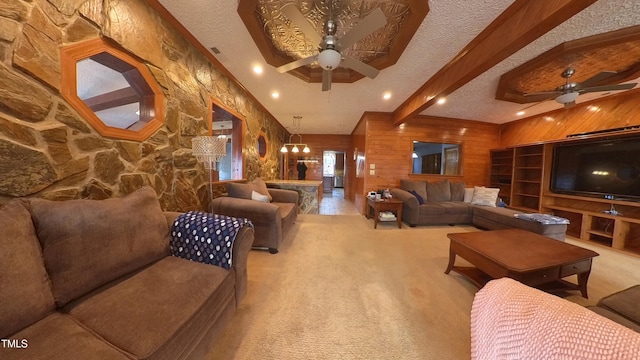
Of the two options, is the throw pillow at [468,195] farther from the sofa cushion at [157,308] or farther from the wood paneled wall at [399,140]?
the sofa cushion at [157,308]

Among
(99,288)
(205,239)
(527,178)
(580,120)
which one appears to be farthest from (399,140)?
(99,288)

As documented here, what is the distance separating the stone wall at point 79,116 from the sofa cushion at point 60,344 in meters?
0.80

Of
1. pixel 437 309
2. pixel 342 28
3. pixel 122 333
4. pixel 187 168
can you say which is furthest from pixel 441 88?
pixel 122 333

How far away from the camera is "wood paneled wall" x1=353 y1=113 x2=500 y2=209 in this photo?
15.9 ft

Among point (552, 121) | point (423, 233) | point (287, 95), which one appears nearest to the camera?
point (423, 233)

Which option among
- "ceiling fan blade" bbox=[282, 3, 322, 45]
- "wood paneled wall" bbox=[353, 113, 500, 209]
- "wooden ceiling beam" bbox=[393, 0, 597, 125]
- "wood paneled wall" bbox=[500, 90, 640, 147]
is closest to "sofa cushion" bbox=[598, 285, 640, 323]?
"wooden ceiling beam" bbox=[393, 0, 597, 125]

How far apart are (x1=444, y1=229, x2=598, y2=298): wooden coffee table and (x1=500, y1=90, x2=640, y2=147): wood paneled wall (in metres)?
3.35

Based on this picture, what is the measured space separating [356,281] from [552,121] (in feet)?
18.5

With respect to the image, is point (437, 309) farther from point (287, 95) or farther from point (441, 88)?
point (287, 95)

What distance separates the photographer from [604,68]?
2578mm

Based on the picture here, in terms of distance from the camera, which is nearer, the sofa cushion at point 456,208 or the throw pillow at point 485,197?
the sofa cushion at point 456,208

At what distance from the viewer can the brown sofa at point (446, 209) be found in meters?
3.59

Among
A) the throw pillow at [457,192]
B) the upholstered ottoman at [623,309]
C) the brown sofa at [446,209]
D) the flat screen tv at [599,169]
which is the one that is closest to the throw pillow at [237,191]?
the brown sofa at [446,209]

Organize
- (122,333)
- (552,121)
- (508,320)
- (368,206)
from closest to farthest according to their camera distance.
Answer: (508,320) < (122,333) < (552,121) < (368,206)
